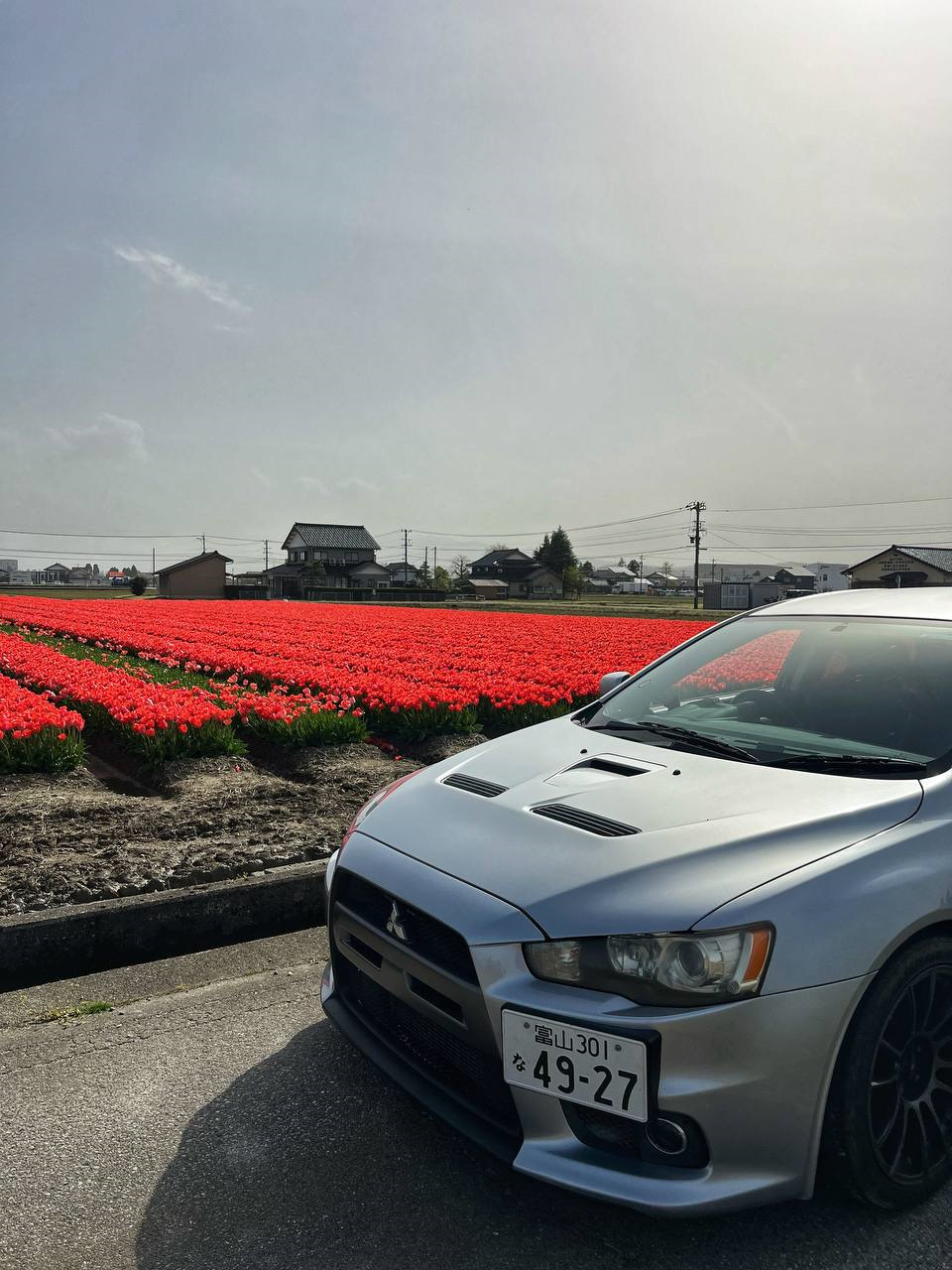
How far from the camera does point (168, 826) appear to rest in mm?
5262

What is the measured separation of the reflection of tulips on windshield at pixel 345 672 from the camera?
838 centimetres

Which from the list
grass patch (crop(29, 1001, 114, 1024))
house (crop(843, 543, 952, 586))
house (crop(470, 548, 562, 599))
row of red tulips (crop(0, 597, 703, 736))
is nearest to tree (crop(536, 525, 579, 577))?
house (crop(470, 548, 562, 599))

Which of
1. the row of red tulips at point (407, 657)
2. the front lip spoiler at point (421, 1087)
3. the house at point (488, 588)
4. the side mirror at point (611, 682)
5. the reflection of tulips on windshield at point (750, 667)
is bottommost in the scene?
the front lip spoiler at point (421, 1087)

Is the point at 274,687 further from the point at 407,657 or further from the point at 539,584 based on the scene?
the point at 539,584

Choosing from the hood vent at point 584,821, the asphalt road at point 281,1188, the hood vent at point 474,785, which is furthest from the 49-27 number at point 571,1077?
the hood vent at point 474,785

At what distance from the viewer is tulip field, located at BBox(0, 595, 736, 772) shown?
7496 millimetres

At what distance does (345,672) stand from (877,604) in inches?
326

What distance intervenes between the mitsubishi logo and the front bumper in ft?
0.54

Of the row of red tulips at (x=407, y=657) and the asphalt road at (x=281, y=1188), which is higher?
the row of red tulips at (x=407, y=657)

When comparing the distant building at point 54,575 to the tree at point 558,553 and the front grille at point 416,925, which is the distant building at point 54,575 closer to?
the tree at point 558,553

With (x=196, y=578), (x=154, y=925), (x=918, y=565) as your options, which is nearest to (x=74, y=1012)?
(x=154, y=925)

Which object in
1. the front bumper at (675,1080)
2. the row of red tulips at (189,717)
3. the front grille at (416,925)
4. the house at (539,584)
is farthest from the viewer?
the house at (539,584)

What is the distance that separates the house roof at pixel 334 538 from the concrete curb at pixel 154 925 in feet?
300

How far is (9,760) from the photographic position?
6.60 m
